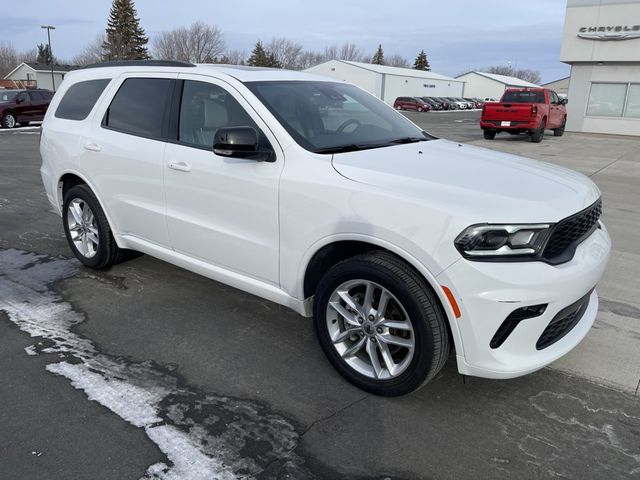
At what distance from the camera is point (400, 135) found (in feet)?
13.2

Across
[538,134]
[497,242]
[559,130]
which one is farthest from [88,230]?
[559,130]

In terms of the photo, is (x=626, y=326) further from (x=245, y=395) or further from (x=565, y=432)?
(x=245, y=395)

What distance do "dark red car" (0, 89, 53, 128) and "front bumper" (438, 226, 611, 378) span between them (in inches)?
963

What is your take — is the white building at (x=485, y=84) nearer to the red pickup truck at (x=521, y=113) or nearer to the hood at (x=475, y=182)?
the red pickup truck at (x=521, y=113)

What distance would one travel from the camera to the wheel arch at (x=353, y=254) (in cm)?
270

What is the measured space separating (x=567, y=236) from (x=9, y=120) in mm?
24860

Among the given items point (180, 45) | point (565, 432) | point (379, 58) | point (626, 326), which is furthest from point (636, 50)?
point (379, 58)

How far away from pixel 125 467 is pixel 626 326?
12.0 feet

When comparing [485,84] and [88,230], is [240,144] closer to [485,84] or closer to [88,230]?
[88,230]

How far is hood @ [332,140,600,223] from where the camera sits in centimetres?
267

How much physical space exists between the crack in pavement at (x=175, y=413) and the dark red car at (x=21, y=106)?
21.8 metres

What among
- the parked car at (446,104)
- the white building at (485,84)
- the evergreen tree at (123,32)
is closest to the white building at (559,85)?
the white building at (485,84)

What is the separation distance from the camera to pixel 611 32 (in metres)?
24.4

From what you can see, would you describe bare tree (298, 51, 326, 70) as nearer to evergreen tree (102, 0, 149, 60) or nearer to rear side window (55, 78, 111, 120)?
evergreen tree (102, 0, 149, 60)
